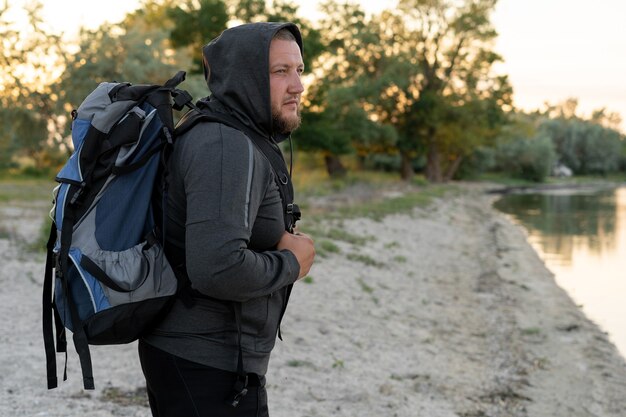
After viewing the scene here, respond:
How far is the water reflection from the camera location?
21.8 m

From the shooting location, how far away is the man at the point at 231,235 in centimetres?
204

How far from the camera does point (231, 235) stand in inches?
80.1

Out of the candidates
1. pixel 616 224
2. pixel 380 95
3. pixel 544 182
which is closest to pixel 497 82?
pixel 380 95

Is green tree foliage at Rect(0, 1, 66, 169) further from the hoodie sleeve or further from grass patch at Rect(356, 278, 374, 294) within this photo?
the hoodie sleeve

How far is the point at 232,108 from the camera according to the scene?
2.25 meters

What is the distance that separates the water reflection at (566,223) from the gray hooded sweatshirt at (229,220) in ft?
57.8

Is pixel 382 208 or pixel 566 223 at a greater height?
pixel 382 208

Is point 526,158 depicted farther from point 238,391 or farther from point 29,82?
point 238,391

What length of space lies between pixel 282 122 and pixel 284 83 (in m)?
0.12

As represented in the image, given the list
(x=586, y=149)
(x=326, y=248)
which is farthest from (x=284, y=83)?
(x=586, y=149)

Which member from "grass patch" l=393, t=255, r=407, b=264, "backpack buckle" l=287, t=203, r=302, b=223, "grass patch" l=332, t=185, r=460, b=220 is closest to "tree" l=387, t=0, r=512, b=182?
"grass patch" l=332, t=185, r=460, b=220

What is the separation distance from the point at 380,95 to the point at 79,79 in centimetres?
2284

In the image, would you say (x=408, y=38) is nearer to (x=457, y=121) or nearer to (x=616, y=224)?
(x=457, y=121)

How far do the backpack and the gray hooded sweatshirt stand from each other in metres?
0.07
